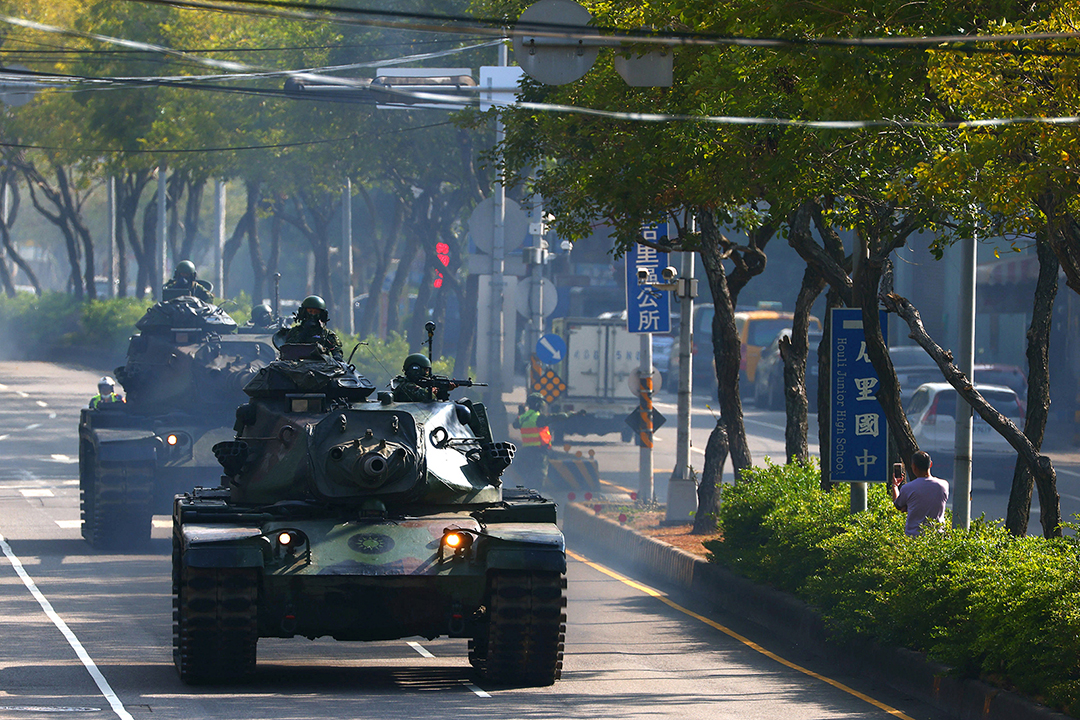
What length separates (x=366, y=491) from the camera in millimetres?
13875

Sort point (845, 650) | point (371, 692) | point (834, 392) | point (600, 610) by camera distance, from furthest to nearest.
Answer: point (600, 610)
point (834, 392)
point (845, 650)
point (371, 692)

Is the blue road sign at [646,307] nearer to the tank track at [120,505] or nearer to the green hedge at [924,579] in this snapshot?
the green hedge at [924,579]

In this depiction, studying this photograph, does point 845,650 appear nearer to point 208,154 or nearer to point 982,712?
point 982,712

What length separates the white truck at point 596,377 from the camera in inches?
1383

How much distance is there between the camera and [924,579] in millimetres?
13781

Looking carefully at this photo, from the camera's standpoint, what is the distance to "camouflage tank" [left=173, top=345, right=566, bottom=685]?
1283 cm

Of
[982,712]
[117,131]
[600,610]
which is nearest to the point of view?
[982,712]

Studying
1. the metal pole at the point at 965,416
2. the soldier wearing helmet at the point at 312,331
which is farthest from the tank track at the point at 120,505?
the metal pole at the point at 965,416

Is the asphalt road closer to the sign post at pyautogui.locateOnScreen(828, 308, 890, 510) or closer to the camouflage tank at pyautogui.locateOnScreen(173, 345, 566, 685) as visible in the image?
the camouflage tank at pyautogui.locateOnScreen(173, 345, 566, 685)

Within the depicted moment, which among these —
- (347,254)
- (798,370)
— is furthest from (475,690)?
(347,254)

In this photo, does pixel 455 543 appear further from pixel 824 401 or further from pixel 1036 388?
pixel 1036 388

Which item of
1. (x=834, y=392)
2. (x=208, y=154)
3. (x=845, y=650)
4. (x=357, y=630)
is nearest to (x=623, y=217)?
(x=834, y=392)

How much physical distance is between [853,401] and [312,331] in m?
5.46

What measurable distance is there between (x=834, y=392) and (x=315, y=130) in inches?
1236
